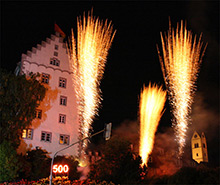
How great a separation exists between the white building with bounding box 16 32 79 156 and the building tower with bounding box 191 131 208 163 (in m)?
102

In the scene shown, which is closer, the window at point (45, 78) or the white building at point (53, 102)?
the white building at point (53, 102)

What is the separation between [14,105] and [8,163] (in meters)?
7.09

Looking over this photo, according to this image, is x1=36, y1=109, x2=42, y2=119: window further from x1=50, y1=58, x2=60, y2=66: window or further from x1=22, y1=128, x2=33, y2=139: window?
x1=50, y1=58, x2=60, y2=66: window

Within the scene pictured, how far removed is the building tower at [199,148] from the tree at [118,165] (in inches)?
4000

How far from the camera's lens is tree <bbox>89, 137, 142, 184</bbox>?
37050 mm

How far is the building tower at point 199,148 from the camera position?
436ft

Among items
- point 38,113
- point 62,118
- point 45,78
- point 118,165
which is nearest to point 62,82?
point 45,78

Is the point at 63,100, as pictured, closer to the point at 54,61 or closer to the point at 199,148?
the point at 54,61

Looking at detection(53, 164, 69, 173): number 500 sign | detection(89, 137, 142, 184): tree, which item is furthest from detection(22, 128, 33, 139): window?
detection(89, 137, 142, 184): tree

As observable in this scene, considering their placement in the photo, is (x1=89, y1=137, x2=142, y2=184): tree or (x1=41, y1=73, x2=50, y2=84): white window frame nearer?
(x1=89, y1=137, x2=142, y2=184): tree

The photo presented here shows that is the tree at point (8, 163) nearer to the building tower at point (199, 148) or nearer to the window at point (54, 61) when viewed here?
the window at point (54, 61)

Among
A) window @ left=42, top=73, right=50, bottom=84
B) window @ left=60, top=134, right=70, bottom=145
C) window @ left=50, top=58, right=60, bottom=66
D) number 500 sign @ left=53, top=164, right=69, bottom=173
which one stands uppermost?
window @ left=50, top=58, right=60, bottom=66

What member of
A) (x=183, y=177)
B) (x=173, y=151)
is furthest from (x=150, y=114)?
(x=173, y=151)

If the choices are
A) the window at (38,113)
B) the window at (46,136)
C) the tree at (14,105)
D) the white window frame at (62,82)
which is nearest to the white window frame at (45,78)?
the white window frame at (62,82)
